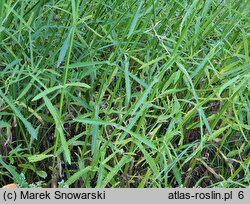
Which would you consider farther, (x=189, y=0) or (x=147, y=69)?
(x=189, y=0)

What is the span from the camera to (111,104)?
1593mm

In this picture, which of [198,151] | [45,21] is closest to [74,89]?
[45,21]

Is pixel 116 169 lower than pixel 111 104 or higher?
lower

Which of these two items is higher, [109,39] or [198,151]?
[109,39]

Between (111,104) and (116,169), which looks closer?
(116,169)

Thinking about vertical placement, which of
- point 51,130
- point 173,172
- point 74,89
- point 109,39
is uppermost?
point 109,39

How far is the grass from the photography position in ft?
4.94

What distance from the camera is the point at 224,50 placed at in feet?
5.67

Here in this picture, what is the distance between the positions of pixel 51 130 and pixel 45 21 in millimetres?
324

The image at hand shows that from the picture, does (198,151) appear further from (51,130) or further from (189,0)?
(189,0)

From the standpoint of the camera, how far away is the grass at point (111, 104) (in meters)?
1.51
